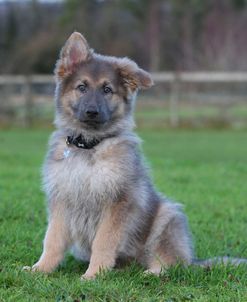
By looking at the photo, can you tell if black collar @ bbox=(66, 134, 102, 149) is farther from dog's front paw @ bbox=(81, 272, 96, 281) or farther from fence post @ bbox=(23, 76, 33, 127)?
fence post @ bbox=(23, 76, 33, 127)

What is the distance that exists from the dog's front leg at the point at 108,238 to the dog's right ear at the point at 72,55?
1.18m

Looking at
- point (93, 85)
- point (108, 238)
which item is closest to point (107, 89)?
point (93, 85)

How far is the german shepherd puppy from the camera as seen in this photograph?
5352mm

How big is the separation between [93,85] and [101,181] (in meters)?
0.79

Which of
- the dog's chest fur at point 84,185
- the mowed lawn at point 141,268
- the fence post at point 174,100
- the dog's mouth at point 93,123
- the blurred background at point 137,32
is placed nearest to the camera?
the mowed lawn at point 141,268

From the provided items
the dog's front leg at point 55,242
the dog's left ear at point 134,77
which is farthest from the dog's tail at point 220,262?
the dog's left ear at point 134,77

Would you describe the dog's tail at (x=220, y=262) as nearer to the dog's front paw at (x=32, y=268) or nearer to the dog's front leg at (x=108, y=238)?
the dog's front leg at (x=108, y=238)

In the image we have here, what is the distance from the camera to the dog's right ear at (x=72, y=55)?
18.4 ft

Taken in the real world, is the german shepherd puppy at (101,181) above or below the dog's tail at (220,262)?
above

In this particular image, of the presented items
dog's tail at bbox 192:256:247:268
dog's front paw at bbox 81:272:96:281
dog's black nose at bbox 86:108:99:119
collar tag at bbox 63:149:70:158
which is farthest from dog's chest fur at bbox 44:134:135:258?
dog's tail at bbox 192:256:247:268

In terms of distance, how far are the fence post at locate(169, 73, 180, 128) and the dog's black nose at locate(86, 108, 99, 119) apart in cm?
2085

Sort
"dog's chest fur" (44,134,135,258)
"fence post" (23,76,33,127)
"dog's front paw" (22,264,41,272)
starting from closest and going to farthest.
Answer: "dog's front paw" (22,264,41,272) → "dog's chest fur" (44,134,135,258) → "fence post" (23,76,33,127)

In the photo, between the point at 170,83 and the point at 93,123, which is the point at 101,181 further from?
the point at 170,83

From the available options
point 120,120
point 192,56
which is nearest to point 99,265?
point 120,120
